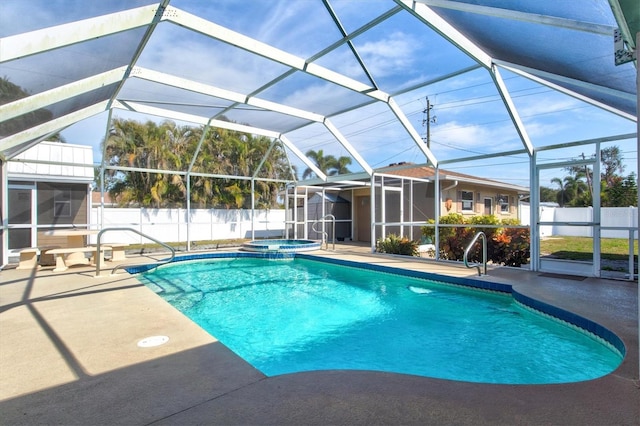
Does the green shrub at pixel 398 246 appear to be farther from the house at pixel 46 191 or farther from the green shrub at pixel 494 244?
the house at pixel 46 191

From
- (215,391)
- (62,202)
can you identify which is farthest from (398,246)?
(62,202)

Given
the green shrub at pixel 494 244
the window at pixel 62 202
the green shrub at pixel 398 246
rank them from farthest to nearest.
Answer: the green shrub at pixel 398 246 < the window at pixel 62 202 < the green shrub at pixel 494 244

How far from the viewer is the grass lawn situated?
677 centimetres

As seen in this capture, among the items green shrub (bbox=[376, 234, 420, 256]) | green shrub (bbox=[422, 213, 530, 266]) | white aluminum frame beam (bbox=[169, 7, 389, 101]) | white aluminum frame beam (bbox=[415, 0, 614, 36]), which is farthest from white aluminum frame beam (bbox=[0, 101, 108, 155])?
green shrub (bbox=[422, 213, 530, 266])

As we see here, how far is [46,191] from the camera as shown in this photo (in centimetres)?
911

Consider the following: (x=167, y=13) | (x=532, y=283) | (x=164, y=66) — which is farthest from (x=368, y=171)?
(x=167, y=13)

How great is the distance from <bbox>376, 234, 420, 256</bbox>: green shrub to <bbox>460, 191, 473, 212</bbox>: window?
3484mm

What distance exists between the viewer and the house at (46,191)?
8.57 metres

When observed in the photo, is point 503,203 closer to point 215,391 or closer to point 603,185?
point 603,185

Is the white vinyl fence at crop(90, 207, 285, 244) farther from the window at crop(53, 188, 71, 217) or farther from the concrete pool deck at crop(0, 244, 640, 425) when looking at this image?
the concrete pool deck at crop(0, 244, 640, 425)

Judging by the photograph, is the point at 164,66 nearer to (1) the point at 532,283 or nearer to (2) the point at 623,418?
(2) the point at 623,418

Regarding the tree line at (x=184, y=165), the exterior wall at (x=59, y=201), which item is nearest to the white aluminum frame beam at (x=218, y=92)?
the tree line at (x=184, y=165)

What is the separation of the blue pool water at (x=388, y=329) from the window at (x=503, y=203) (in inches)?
311

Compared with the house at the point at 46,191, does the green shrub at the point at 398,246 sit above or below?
below
